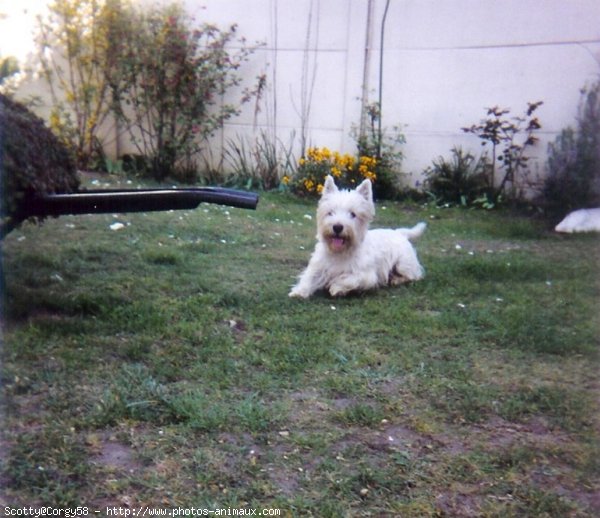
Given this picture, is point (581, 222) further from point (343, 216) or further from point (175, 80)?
point (175, 80)

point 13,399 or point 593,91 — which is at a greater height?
point 593,91

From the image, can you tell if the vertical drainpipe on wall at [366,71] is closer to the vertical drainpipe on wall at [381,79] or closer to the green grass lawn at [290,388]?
the vertical drainpipe on wall at [381,79]

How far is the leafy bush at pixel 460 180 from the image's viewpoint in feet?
29.7

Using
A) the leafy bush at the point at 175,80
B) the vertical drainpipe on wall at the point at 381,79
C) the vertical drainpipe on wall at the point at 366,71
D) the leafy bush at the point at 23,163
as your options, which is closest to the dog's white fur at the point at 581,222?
the vertical drainpipe on wall at the point at 381,79

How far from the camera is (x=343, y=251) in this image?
512cm

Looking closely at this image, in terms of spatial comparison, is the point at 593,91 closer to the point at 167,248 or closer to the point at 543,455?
the point at 167,248

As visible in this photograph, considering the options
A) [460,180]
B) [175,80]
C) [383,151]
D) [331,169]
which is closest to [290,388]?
[331,169]

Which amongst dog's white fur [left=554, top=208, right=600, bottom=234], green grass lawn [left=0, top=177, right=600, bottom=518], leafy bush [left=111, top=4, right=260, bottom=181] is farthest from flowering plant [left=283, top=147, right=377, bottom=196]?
green grass lawn [left=0, top=177, right=600, bottom=518]

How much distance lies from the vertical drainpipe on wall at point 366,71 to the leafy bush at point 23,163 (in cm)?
616

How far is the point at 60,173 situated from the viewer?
418cm

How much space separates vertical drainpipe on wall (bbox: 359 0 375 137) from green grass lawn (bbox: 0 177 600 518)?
4563 mm

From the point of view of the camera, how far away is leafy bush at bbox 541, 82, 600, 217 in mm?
7773

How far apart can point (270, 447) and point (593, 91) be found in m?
6.80

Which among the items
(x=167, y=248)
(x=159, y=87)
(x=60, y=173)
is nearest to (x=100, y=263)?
(x=167, y=248)
